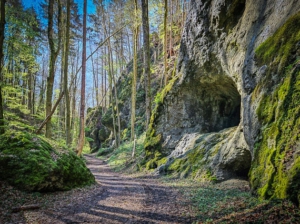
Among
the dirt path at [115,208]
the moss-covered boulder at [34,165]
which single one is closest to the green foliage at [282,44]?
the dirt path at [115,208]

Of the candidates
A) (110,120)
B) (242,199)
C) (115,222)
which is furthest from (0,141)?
(110,120)

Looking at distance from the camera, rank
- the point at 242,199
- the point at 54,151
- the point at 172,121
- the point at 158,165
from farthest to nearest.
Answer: the point at 172,121
the point at 158,165
the point at 54,151
the point at 242,199

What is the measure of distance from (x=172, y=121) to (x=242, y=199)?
8494 millimetres

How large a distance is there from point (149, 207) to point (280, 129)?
385cm

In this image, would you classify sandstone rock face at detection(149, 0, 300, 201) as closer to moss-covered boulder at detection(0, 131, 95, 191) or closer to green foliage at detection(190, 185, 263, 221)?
green foliage at detection(190, 185, 263, 221)

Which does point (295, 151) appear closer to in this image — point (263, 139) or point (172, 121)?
point (263, 139)

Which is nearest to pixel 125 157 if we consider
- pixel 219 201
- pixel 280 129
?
pixel 219 201

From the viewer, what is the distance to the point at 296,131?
14.5 ft

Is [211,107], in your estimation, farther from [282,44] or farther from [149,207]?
[149,207]

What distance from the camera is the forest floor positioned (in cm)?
395

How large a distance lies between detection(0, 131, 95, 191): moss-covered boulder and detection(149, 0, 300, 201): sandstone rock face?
5.28 metres

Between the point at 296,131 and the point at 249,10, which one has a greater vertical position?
the point at 249,10

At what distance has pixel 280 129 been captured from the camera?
4980mm

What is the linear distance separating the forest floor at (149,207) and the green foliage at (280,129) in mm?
420
